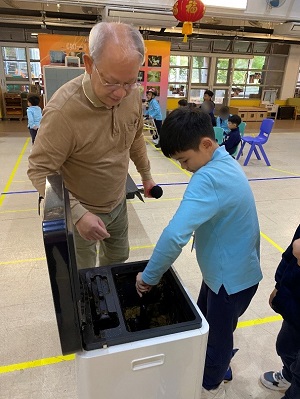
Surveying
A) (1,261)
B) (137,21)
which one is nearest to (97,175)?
(1,261)

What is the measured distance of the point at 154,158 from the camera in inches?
258

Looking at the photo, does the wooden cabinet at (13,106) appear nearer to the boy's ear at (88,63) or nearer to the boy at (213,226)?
the boy's ear at (88,63)

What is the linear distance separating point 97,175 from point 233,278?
78cm

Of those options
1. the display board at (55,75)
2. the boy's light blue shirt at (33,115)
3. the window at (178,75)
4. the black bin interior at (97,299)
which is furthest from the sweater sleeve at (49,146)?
the window at (178,75)

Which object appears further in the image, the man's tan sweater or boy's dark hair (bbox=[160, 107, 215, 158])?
the man's tan sweater

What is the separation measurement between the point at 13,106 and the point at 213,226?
37.1 feet

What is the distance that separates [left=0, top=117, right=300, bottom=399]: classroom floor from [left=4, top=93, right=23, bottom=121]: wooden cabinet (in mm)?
5830

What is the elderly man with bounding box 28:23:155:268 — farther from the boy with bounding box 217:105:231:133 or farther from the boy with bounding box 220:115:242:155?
the boy with bounding box 217:105:231:133

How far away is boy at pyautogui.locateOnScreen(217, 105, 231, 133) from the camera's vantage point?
6.02 m

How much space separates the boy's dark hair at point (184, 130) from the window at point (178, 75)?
12.2 m

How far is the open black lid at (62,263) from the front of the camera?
2.29 feet

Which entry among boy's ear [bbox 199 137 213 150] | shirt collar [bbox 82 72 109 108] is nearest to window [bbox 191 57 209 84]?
shirt collar [bbox 82 72 109 108]

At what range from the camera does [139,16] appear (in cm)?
667

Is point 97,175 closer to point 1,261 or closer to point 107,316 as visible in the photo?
point 107,316
